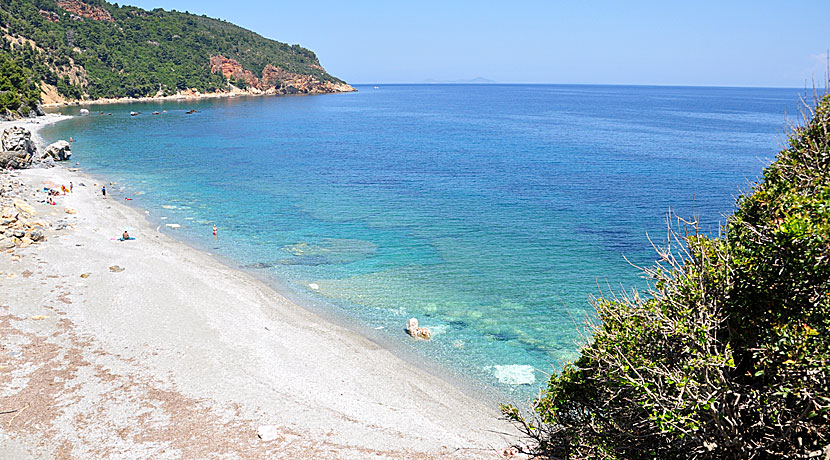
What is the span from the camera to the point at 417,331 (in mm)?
26266

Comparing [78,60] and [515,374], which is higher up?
[78,60]

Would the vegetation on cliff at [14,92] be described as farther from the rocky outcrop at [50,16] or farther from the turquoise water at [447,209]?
the rocky outcrop at [50,16]

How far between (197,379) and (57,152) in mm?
62271

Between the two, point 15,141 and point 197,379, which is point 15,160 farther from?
point 197,379

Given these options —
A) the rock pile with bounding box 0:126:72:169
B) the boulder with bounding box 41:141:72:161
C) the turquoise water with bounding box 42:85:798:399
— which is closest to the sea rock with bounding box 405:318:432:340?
the turquoise water with bounding box 42:85:798:399

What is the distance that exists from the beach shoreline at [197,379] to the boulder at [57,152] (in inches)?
1671

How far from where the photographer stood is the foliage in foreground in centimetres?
828

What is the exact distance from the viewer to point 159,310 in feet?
87.4

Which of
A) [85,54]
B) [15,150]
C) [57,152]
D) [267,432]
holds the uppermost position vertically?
[85,54]

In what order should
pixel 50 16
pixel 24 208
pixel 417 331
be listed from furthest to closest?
pixel 50 16 < pixel 24 208 < pixel 417 331

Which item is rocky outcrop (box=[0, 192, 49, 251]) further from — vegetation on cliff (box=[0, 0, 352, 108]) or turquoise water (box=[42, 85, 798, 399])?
vegetation on cliff (box=[0, 0, 352, 108])

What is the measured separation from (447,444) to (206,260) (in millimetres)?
24631

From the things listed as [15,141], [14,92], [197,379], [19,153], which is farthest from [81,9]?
[197,379]

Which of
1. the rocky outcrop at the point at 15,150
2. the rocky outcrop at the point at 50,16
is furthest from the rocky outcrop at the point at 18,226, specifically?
the rocky outcrop at the point at 50,16
